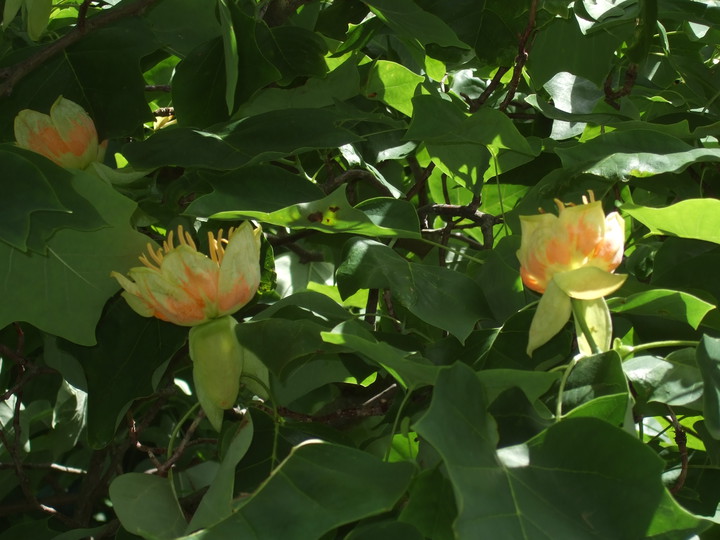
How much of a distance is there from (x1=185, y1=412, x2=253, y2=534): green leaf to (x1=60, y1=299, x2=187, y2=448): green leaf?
23 cm

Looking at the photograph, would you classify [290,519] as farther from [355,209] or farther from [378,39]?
[378,39]

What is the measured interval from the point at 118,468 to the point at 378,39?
0.82 metres

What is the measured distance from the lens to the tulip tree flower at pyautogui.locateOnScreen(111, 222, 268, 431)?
853mm

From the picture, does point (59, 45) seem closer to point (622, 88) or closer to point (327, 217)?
point (327, 217)

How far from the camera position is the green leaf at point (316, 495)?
27.1 inches

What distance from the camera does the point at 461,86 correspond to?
1543mm

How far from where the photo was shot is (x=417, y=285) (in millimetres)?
935

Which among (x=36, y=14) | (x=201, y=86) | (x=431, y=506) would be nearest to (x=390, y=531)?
(x=431, y=506)

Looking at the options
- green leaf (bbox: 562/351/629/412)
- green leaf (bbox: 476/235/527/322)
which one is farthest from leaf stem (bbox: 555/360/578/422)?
green leaf (bbox: 476/235/527/322)

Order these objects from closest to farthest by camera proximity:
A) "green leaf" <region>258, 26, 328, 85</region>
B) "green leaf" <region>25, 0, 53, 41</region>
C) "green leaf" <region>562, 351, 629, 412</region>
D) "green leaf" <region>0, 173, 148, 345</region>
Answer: "green leaf" <region>562, 351, 629, 412</region> < "green leaf" <region>0, 173, 148, 345</region> < "green leaf" <region>25, 0, 53, 41</region> < "green leaf" <region>258, 26, 328, 85</region>

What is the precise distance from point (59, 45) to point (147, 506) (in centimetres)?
57

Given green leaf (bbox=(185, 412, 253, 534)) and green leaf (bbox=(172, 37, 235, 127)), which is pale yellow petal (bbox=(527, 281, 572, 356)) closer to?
green leaf (bbox=(185, 412, 253, 534))

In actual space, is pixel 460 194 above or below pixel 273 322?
below

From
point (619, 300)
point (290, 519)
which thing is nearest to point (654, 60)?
point (619, 300)
